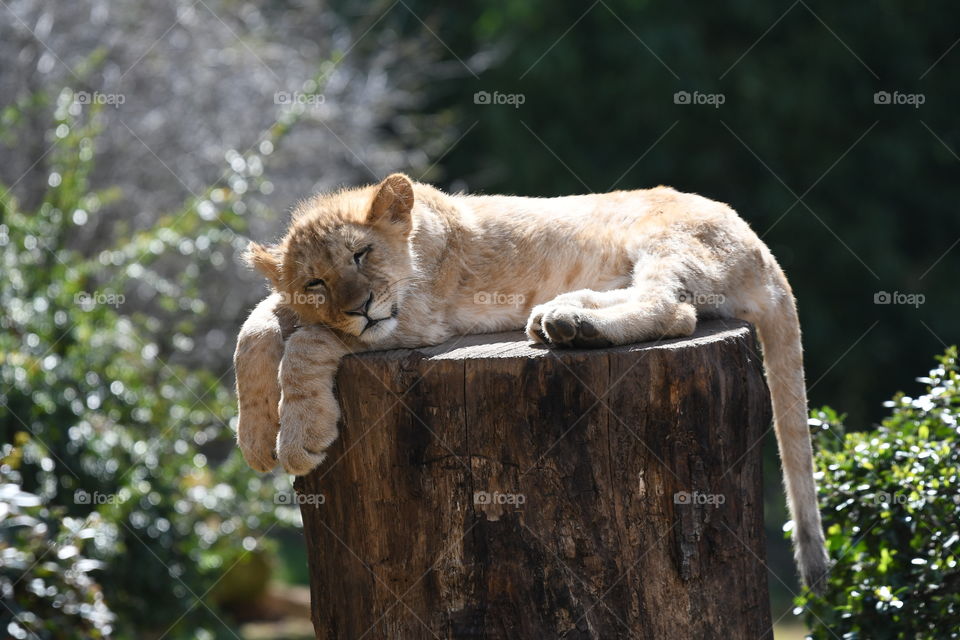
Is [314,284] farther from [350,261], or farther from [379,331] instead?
[379,331]

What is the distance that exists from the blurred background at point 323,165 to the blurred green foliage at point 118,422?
0.08 ft

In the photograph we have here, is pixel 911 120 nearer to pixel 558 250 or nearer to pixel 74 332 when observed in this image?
pixel 558 250

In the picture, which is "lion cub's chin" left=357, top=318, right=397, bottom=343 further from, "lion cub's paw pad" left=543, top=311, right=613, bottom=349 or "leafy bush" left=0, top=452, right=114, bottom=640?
"leafy bush" left=0, top=452, right=114, bottom=640

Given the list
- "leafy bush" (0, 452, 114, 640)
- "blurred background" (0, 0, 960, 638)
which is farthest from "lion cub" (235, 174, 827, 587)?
"blurred background" (0, 0, 960, 638)

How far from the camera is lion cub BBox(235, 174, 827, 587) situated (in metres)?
3.83

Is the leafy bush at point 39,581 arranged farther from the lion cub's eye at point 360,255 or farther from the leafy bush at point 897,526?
the leafy bush at point 897,526

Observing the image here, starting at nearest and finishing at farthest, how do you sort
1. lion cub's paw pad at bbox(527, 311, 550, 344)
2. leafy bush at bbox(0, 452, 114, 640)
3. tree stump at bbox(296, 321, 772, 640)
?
tree stump at bbox(296, 321, 772, 640)
lion cub's paw pad at bbox(527, 311, 550, 344)
leafy bush at bbox(0, 452, 114, 640)

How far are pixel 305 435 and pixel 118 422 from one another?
11.7 ft

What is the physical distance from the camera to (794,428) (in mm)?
4324

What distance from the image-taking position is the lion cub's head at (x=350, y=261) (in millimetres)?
3996

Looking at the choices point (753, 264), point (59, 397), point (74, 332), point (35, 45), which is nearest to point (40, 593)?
point (59, 397)

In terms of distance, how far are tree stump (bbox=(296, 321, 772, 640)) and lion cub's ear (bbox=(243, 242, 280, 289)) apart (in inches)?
33.9

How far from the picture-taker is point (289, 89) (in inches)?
399

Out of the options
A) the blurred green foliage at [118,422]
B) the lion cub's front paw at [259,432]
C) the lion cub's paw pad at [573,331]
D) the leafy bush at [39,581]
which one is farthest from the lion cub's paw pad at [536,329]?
the blurred green foliage at [118,422]
